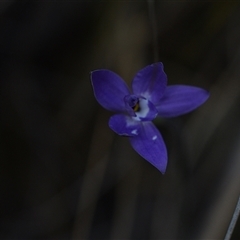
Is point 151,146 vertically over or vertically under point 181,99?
under

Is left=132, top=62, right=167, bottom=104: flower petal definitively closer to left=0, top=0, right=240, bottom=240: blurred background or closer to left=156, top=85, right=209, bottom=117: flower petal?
left=156, top=85, right=209, bottom=117: flower petal

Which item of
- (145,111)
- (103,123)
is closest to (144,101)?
(145,111)

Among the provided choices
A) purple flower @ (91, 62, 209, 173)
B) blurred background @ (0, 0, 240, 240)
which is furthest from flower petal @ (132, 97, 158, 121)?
blurred background @ (0, 0, 240, 240)

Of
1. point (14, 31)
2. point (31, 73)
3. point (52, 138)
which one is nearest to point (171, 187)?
point (52, 138)

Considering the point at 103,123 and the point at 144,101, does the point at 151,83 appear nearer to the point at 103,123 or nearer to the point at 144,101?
the point at 144,101

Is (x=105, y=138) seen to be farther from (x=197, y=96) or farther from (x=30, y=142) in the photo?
(x=197, y=96)

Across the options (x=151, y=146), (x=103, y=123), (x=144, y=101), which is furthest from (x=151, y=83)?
(x=103, y=123)

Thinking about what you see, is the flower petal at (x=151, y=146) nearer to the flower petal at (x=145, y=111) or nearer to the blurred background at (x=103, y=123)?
the flower petal at (x=145, y=111)

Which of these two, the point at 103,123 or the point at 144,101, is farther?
the point at 103,123
